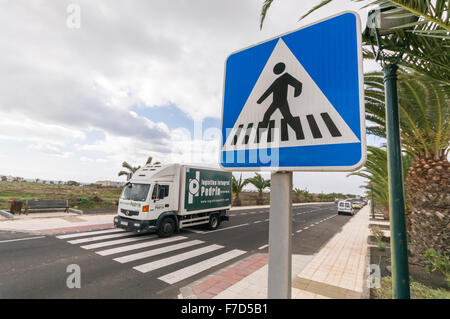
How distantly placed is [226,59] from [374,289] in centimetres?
650

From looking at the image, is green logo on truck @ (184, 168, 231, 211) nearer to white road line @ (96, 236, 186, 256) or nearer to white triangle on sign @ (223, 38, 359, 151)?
white road line @ (96, 236, 186, 256)

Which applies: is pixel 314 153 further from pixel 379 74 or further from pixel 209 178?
pixel 209 178

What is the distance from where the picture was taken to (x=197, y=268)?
6207 mm

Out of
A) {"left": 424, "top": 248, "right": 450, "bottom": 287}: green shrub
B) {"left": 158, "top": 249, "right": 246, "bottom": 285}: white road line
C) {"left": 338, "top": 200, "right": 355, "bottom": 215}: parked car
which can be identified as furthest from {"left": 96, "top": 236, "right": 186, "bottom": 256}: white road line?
{"left": 338, "top": 200, "right": 355, "bottom": 215}: parked car

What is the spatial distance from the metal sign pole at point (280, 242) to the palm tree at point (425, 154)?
19.9 ft

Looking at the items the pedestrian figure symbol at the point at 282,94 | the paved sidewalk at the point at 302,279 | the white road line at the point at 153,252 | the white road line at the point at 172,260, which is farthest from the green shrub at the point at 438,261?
the white road line at the point at 153,252

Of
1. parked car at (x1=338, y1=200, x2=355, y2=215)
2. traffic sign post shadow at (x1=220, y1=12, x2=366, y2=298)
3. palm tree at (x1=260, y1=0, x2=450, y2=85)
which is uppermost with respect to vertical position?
palm tree at (x1=260, y1=0, x2=450, y2=85)

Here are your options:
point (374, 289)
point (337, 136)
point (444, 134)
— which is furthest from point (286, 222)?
point (444, 134)

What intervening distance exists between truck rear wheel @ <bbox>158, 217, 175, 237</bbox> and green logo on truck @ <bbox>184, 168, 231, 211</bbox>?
3.32 feet

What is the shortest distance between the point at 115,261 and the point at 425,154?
32.4 feet

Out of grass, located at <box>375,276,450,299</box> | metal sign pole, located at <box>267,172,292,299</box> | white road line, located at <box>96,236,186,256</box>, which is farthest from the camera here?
white road line, located at <box>96,236,186,256</box>

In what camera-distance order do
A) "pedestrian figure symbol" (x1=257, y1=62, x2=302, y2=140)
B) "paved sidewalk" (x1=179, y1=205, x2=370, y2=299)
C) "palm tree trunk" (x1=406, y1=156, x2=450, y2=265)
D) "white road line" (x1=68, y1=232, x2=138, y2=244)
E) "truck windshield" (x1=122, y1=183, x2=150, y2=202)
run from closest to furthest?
"pedestrian figure symbol" (x1=257, y1=62, x2=302, y2=140)
"paved sidewalk" (x1=179, y1=205, x2=370, y2=299)
"palm tree trunk" (x1=406, y1=156, x2=450, y2=265)
"white road line" (x1=68, y1=232, x2=138, y2=244)
"truck windshield" (x1=122, y1=183, x2=150, y2=202)

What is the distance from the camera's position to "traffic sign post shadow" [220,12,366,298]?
1.01m

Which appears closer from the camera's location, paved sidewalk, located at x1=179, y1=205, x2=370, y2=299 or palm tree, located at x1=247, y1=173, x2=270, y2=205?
paved sidewalk, located at x1=179, y1=205, x2=370, y2=299
